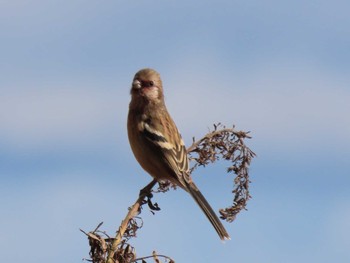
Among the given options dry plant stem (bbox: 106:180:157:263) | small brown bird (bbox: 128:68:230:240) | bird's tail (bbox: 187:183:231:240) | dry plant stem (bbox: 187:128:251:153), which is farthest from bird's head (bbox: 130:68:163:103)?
dry plant stem (bbox: 106:180:157:263)

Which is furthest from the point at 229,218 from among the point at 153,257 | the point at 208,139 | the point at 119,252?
the point at 119,252

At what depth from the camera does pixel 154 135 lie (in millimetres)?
7301

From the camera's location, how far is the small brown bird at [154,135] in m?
6.70

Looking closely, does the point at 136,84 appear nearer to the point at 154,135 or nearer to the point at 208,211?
the point at 154,135

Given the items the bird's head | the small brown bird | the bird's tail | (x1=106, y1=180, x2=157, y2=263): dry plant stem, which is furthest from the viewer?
the bird's head

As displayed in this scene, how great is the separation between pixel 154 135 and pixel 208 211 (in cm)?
158

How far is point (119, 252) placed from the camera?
3111 millimetres

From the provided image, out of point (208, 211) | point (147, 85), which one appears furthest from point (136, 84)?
point (208, 211)

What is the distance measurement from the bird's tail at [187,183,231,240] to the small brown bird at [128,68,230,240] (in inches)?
1.4

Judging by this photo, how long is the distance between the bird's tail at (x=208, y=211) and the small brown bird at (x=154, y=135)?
3 cm

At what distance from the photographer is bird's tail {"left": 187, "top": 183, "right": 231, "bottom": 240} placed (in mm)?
5703

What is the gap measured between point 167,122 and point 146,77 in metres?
0.61

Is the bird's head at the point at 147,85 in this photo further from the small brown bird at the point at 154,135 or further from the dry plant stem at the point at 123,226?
the dry plant stem at the point at 123,226

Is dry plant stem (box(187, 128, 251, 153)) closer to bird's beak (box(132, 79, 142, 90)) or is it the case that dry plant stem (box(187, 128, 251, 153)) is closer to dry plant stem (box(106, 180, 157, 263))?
dry plant stem (box(106, 180, 157, 263))
